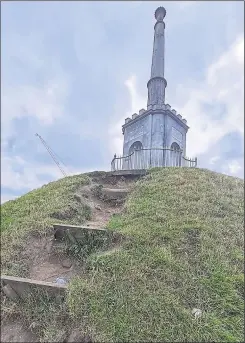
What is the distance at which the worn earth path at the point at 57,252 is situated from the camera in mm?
2605

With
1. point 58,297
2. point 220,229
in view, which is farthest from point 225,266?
point 58,297

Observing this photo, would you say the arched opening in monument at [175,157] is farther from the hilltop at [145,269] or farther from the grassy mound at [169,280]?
the grassy mound at [169,280]

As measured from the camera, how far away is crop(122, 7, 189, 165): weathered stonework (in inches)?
501

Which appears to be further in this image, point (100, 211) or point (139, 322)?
→ point (100, 211)

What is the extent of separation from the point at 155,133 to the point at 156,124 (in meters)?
0.41

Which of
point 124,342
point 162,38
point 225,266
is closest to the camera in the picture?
point 124,342

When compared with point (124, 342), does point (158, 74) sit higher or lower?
higher

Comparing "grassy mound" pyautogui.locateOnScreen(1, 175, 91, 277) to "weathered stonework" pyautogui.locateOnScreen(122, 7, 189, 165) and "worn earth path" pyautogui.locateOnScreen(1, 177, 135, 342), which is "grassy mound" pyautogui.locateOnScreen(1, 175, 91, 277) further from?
"weathered stonework" pyautogui.locateOnScreen(122, 7, 189, 165)

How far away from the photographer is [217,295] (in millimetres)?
2713

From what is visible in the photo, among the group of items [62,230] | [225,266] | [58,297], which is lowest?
[58,297]

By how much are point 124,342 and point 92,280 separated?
70 cm

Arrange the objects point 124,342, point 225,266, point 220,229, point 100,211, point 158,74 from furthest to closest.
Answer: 1. point 158,74
2. point 100,211
3. point 220,229
4. point 225,266
5. point 124,342

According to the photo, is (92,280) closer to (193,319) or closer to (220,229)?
(193,319)

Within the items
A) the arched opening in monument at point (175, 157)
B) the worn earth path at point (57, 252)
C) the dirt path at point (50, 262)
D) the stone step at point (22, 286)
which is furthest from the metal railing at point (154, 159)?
the stone step at point (22, 286)
